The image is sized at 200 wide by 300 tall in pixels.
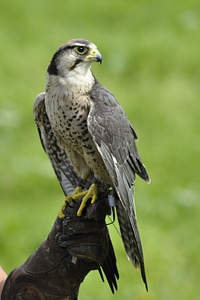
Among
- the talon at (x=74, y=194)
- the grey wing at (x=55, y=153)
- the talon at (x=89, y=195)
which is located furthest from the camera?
the grey wing at (x=55, y=153)

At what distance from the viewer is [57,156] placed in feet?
18.9

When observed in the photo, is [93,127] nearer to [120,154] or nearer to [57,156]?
[120,154]

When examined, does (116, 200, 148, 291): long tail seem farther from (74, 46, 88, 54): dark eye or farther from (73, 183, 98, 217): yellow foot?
(74, 46, 88, 54): dark eye

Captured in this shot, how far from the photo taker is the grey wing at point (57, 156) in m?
5.66

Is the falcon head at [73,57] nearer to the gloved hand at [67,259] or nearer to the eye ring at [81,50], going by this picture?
the eye ring at [81,50]

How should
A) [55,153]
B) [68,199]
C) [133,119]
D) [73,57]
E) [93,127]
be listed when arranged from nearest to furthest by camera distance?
[93,127], [73,57], [68,199], [55,153], [133,119]

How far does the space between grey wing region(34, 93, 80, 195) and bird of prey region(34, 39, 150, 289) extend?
9cm

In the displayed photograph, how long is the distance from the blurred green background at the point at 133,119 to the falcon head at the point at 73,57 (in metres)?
2.33

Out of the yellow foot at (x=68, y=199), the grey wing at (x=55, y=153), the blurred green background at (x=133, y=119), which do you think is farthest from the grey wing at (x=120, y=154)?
the blurred green background at (x=133, y=119)

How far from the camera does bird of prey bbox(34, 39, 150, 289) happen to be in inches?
203

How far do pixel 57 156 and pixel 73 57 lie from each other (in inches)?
28.2

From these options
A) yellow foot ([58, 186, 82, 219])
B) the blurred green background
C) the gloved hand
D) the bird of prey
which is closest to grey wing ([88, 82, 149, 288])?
the bird of prey

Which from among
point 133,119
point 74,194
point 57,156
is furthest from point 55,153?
point 133,119

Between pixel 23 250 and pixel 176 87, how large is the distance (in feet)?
11.1
